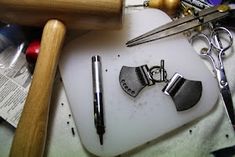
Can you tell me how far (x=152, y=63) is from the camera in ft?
1.90

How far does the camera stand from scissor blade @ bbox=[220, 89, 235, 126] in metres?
0.53

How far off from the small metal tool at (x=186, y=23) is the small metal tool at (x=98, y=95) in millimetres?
77

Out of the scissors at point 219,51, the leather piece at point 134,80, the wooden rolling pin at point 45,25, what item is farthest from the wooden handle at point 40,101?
the scissors at point 219,51

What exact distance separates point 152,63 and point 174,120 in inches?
4.7

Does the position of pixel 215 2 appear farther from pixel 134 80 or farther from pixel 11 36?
pixel 11 36

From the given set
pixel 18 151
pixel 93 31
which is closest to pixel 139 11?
pixel 93 31

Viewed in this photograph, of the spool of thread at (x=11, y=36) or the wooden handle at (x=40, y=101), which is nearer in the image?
the wooden handle at (x=40, y=101)

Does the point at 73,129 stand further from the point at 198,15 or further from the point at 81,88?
the point at 198,15

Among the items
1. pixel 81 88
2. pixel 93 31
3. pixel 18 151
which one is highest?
pixel 93 31

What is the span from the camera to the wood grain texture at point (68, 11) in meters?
0.52

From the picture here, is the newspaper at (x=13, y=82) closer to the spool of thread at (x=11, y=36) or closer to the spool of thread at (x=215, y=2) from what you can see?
the spool of thread at (x=11, y=36)

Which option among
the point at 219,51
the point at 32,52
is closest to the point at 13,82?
the point at 32,52

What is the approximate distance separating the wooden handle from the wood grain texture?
22 millimetres

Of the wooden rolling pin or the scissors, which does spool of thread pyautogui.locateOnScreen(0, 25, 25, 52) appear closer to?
the wooden rolling pin
